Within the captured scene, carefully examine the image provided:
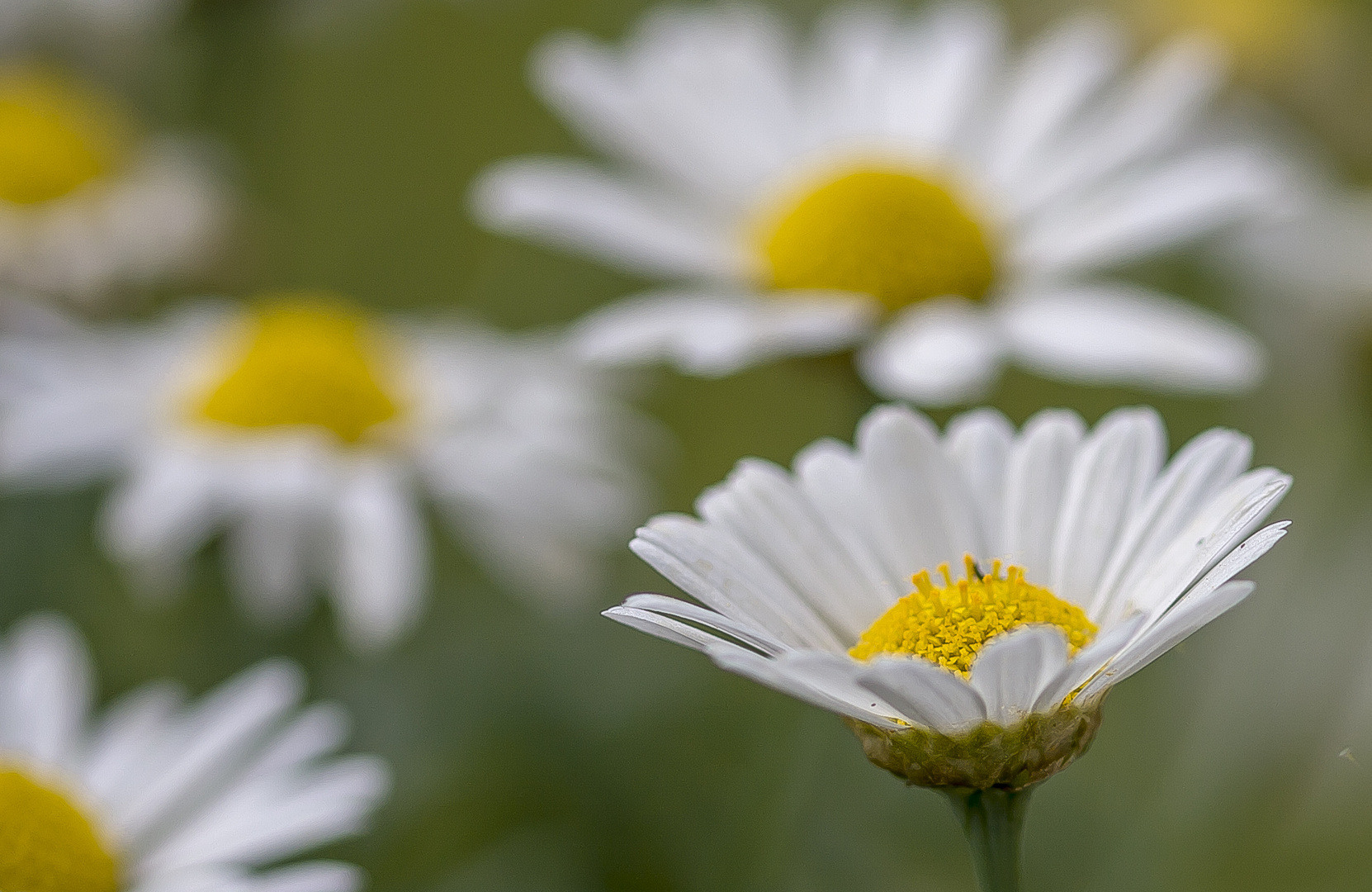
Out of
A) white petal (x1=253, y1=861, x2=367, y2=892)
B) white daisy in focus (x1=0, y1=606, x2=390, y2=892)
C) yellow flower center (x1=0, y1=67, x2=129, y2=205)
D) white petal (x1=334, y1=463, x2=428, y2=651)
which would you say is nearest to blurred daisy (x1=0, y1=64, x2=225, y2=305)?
yellow flower center (x1=0, y1=67, x2=129, y2=205)

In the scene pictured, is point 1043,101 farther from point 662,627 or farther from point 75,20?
point 75,20

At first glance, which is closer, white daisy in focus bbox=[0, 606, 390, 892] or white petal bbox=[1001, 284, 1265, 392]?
white daisy in focus bbox=[0, 606, 390, 892]

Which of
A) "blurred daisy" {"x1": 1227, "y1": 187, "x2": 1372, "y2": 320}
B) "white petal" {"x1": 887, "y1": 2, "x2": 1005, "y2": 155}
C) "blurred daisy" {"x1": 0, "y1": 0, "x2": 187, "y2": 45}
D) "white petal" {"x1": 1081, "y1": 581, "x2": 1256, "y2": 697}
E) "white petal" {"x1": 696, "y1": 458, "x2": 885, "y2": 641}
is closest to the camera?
"white petal" {"x1": 1081, "y1": 581, "x2": 1256, "y2": 697}

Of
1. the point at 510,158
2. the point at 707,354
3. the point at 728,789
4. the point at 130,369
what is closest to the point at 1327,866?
the point at 728,789

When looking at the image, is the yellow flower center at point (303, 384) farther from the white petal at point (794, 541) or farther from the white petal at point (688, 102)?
the white petal at point (794, 541)

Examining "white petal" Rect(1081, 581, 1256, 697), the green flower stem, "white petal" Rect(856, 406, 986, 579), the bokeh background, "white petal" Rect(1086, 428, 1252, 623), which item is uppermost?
the bokeh background

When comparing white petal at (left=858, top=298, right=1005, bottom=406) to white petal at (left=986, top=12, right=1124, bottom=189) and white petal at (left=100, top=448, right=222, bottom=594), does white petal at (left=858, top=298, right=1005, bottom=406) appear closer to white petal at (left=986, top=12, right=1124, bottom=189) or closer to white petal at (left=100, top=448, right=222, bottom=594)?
white petal at (left=986, top=12, right=1124, bottom=189)

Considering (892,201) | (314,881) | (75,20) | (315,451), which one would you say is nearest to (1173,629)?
(314,881)
